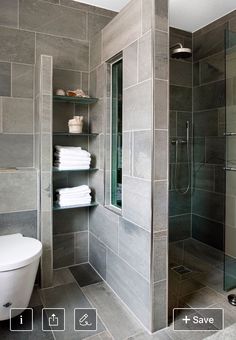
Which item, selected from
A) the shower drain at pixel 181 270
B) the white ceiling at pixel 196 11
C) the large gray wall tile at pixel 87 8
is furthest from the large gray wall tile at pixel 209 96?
the shower drain at pixel 181 270

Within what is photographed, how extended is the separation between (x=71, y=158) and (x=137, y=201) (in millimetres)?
807

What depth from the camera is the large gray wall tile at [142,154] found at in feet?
5.14

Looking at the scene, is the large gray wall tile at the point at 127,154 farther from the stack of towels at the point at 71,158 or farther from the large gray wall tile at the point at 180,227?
the large gray wall tile at the point at 180,227

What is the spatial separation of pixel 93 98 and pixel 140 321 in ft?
5.83

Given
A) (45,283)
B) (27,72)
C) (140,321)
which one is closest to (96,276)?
(45,283)

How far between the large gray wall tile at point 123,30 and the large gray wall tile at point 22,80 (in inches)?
26.2

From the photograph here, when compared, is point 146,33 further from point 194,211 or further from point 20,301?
point 194,211

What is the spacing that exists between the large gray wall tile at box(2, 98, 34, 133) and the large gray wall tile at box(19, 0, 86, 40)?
644 mm

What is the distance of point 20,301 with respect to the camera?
167 cm

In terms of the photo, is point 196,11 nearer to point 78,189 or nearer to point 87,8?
point 87,8

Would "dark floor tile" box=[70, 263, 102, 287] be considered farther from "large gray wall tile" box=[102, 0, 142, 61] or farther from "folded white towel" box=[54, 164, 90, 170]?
"large gray wall tile" box=[102, 0, 142, 61]

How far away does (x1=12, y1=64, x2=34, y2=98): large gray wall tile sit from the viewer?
2.17 m

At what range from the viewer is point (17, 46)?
2.17 metres

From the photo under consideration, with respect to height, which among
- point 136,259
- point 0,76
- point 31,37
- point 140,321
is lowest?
point 140,321
